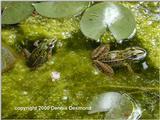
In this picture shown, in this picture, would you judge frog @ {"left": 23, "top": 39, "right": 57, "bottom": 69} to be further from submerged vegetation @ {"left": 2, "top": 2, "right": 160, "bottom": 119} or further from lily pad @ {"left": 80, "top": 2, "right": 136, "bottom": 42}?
lily pad @ {"left": 80, "top": 2, "right": 136, "bottom": 42}

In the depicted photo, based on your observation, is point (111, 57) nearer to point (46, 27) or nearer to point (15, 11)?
point (46, 27)

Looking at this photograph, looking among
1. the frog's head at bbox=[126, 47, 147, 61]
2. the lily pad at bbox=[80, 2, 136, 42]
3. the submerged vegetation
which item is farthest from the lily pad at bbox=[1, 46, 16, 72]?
the frog's head at bbox=[126, 47, 147, 61]

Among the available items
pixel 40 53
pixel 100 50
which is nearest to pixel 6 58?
pixel 40 53

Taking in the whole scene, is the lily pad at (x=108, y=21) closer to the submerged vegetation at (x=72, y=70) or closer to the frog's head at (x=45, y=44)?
the submerged vegetation at (x=72, y=70)

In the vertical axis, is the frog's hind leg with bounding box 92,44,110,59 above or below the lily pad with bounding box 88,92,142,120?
above

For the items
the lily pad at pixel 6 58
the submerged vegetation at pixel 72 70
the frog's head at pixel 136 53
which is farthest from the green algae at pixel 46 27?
the frog's head at pixel 136 53

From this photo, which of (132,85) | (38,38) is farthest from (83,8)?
(132,85)
